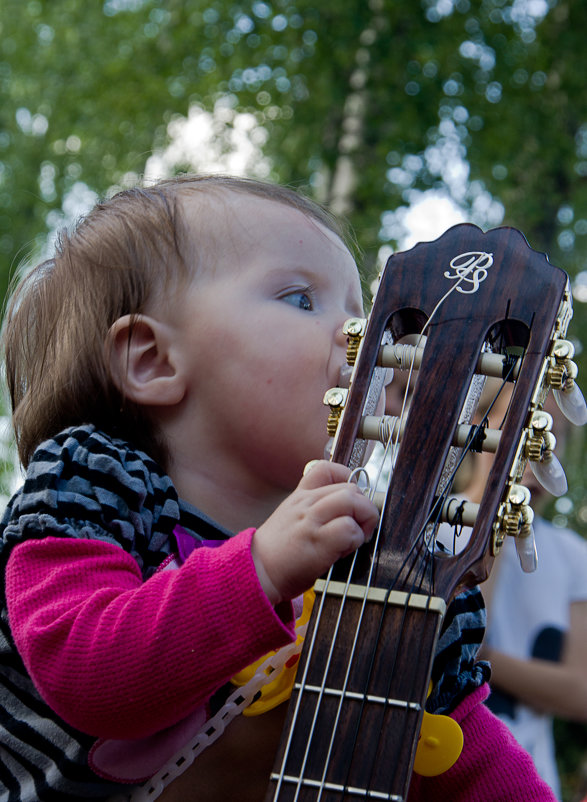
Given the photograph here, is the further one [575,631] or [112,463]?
[575,631]

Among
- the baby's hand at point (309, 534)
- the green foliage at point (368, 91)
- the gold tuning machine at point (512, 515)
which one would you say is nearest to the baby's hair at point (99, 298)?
the baby's hand at point (309, 534)

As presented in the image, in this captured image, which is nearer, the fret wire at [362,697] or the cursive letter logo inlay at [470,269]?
the fret wire at [362,697]

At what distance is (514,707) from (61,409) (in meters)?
2.10

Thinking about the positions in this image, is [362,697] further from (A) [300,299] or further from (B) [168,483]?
(A) [300,299]

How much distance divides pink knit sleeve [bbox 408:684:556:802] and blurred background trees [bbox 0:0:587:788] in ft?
17.8

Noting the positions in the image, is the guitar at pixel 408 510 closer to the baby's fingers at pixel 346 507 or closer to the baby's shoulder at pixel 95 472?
the baby's fingers at pixel 346 507

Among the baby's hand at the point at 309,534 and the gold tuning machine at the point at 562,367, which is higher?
the gold tuning machine at the point at 562,367

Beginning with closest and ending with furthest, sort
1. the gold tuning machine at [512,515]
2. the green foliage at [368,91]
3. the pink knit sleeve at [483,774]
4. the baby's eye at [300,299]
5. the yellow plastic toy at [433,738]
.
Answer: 1. the gold tuning machine at [512,515]
2. the yellow plastic toy at [433,738]
3. the pink knit sleeve at [483,774]
4. the baby's eye at [300,299]
5. the green foliage at [368,91]

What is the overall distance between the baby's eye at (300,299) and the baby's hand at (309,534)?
1.68 feet

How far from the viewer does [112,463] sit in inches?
56.9

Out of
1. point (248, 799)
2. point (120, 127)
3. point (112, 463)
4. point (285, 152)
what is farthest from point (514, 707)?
point (120, 127)

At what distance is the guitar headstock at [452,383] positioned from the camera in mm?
1198

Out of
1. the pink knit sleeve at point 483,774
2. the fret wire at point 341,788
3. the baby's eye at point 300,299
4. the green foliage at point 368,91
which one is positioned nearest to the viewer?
the fret wire at point 341,788

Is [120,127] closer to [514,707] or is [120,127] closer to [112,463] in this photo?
[514,707]
